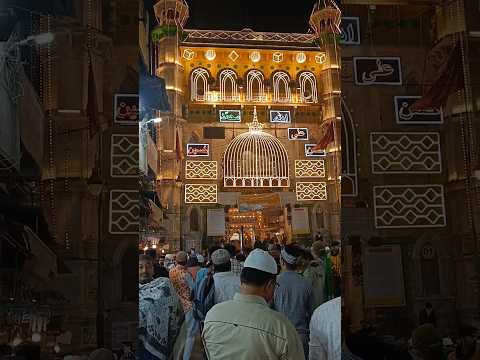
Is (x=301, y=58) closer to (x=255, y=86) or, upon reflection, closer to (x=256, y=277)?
(x=255, y=86)

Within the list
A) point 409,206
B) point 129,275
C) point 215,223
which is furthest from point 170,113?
point 409,206

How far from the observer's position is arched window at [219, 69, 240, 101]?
403 cm

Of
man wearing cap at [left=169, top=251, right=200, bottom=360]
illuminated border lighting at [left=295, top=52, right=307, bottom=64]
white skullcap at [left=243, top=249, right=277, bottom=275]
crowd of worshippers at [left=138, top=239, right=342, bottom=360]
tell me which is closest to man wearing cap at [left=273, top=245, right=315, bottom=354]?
crowd of worshippers at [left=138, top=239, right=342, bottom=360]

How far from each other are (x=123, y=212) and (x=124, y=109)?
40cm

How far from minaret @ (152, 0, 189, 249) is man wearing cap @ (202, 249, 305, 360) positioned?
164cm

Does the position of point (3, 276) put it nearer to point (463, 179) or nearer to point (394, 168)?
point (394, 168)

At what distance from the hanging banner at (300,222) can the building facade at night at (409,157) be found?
1.54 m

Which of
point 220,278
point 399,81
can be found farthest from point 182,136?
point 399,81

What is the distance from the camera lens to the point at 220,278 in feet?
8.94

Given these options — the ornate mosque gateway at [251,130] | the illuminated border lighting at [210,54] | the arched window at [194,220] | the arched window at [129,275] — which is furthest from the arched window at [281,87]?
the arched window at [129,275]

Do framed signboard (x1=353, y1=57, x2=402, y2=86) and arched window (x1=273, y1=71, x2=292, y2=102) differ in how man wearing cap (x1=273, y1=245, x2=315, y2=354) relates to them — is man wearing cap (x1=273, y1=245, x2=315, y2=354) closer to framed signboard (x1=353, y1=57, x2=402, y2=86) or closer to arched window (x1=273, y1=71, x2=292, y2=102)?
framed signboard (x1=353, y1=57, x2=402, y2=86)

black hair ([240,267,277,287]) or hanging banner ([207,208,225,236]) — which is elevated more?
hanging banner ([207,208,225,236])

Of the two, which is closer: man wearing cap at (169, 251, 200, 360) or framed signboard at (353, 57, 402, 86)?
framed signboard at (353, 57, 402, 86)

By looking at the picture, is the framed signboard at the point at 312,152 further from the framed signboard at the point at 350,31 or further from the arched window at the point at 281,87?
the framed signboard at the point at 350,31
